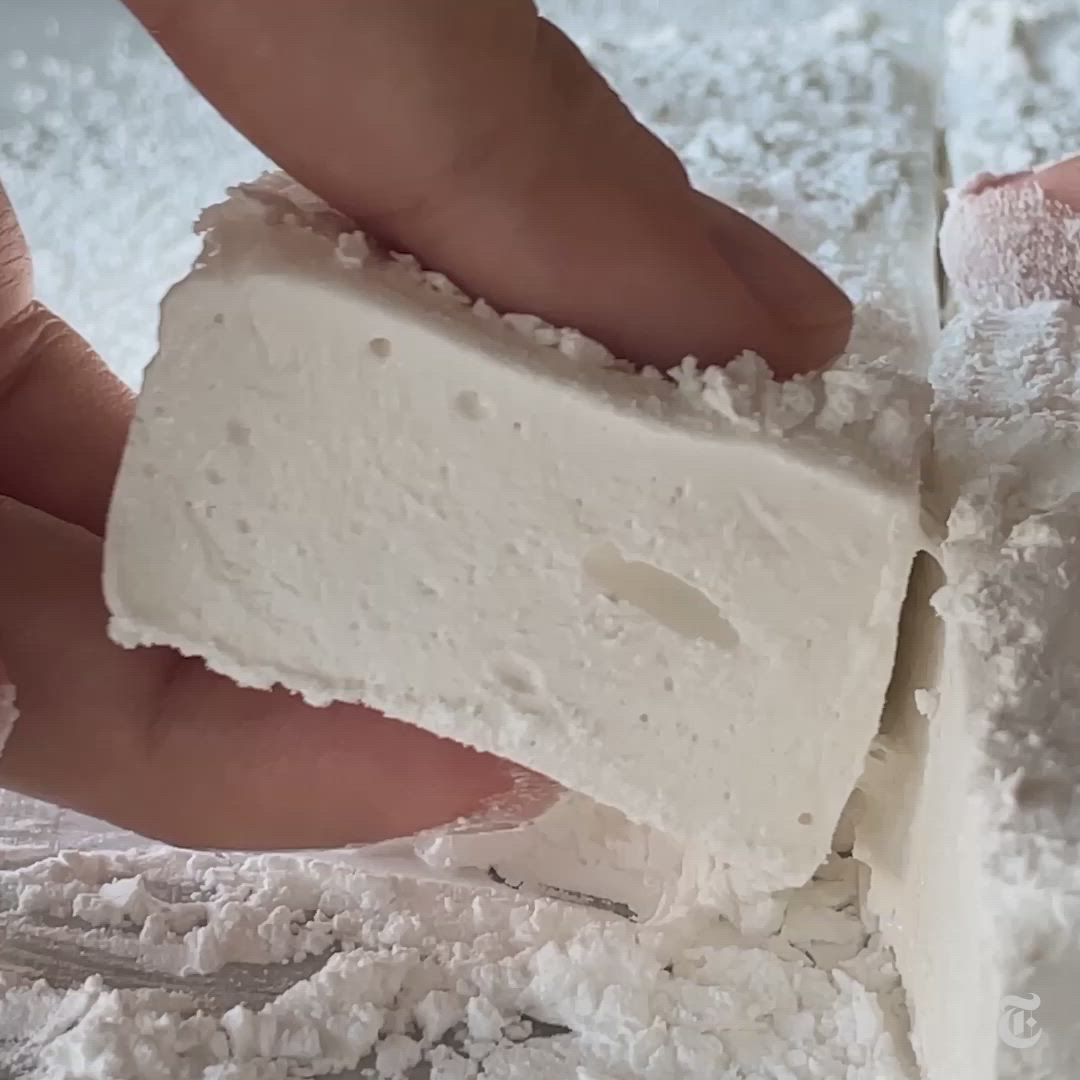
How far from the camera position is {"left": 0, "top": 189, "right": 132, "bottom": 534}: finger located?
67cm

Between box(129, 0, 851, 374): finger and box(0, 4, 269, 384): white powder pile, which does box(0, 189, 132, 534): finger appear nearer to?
box(0, 4, 269, 384): white powder pile

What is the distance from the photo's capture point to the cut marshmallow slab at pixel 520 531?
17.9 inches

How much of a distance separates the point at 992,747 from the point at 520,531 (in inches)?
6.5

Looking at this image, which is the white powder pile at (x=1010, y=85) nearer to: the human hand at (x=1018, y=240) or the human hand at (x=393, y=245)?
the human hand at (x=1018, y=240)

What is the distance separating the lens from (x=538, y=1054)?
1.80 ft

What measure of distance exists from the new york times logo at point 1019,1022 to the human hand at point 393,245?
212 millimetres

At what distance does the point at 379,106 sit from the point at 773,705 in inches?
9.4

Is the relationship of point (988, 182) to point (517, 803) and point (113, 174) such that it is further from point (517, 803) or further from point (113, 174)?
point (113, 174)

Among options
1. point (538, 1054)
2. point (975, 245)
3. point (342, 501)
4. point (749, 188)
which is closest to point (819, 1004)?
point (538, 1054)

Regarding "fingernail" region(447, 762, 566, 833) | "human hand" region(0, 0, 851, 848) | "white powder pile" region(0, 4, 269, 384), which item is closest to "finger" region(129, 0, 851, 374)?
"human hand" region(0, 0, 851, 848)

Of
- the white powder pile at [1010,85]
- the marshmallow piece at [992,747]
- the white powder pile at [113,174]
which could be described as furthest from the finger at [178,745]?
the white powder pile at [1010,85]

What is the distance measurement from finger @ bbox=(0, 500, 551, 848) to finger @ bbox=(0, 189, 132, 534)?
75 millimetres

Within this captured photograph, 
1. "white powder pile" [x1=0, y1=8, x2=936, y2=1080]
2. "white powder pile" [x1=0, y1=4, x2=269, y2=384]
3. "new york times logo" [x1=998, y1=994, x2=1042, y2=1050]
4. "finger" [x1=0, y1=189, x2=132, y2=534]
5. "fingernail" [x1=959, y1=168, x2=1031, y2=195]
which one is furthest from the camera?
"white powder pile" [x1=0, y1=4, x2=269, y2=384]

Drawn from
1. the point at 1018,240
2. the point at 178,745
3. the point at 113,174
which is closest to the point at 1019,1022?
the point at 178,745
